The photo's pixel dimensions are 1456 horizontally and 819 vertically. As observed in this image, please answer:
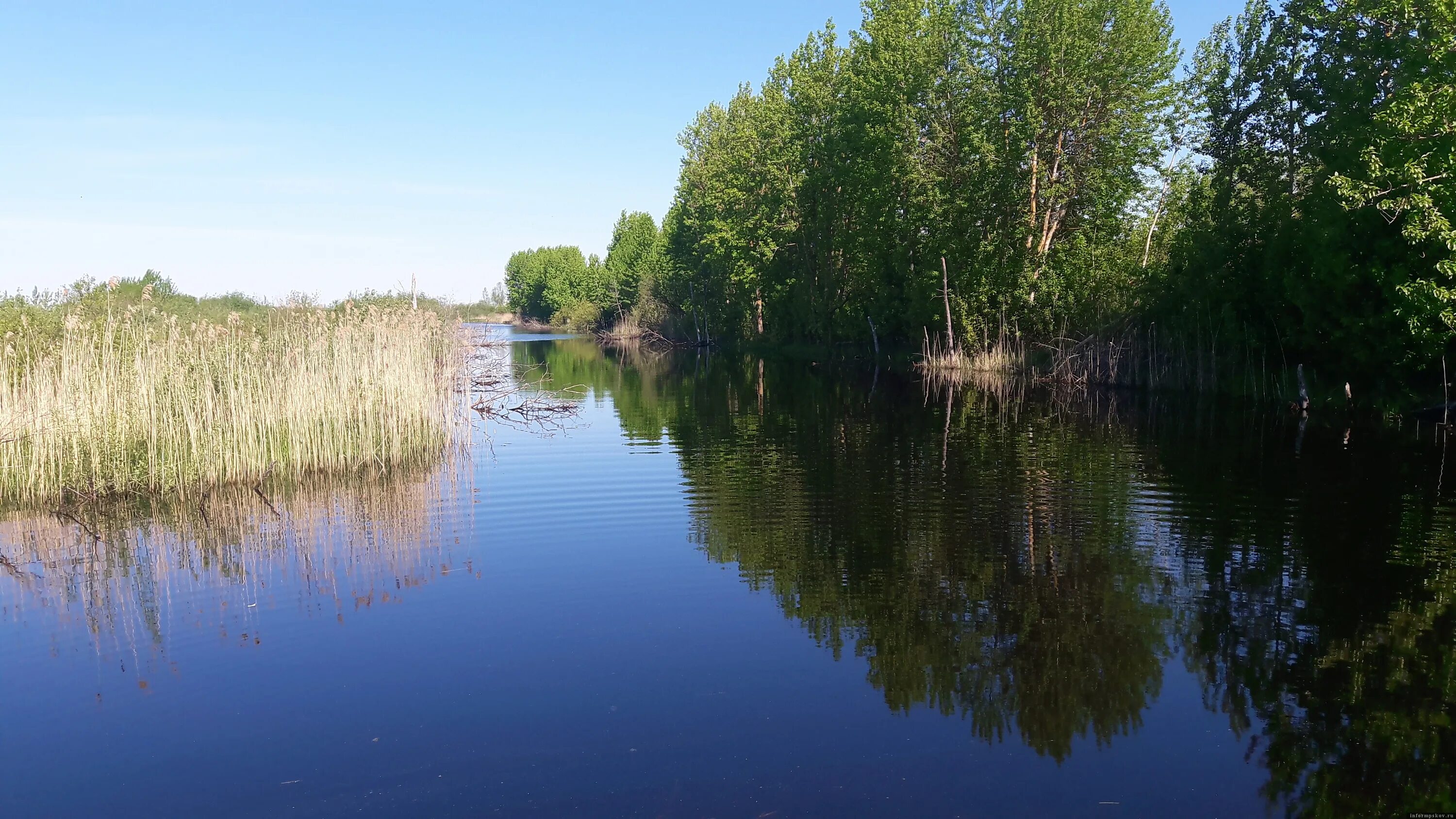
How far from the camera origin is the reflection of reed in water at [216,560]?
28.6 feet

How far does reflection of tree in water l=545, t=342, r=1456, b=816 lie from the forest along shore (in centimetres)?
489

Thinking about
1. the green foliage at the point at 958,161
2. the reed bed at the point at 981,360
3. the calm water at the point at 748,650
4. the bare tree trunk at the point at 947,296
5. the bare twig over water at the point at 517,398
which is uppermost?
the green foliage at the point at 958,161

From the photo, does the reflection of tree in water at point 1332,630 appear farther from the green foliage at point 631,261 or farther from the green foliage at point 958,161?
the green foliage at point 631,261

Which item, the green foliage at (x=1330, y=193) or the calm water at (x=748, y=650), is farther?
the green foliage at (x=1330, y=193)

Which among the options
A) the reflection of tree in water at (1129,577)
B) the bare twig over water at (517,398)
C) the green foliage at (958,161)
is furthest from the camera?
the green foliage at (958,161)

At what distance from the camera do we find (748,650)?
7680mm

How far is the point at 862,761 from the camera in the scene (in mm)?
5781

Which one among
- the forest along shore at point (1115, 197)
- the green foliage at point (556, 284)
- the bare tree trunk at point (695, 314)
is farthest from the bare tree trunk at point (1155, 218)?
the green foliage at point (556, 284)

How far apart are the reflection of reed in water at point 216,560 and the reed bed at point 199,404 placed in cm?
74

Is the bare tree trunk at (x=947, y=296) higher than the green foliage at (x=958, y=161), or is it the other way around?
the green foliage at (x=958, y=161)

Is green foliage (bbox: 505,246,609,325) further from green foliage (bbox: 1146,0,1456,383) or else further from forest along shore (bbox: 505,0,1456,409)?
green foliage (bbox: 1146,0,1456,383)

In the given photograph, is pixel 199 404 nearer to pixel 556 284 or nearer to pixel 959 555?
pixel 959 555

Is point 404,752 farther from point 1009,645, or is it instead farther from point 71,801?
point 1009,645

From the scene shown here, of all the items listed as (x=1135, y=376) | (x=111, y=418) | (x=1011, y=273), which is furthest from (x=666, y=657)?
(x=1011, y=273)
